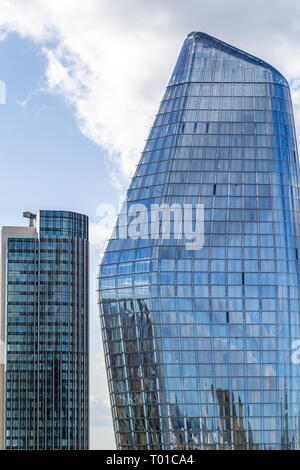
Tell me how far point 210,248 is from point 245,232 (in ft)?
26.0

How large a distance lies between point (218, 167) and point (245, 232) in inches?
623

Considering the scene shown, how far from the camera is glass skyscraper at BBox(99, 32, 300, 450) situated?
178750mm

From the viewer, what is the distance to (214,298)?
182 metres

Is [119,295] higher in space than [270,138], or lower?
lower

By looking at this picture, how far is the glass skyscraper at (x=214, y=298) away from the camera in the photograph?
586 ft
